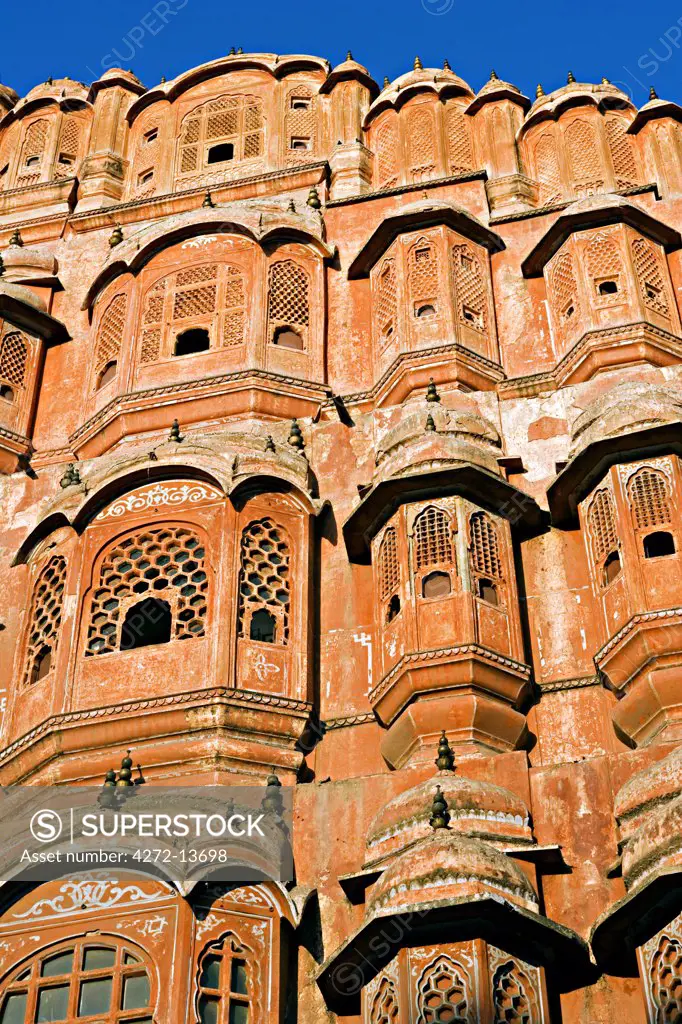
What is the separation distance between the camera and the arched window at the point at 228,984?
45.2 feet

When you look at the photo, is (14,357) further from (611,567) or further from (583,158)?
(611,567)

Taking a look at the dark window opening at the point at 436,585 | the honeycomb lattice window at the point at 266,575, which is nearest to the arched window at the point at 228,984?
the honeycomb lattice window at the point at 266,575

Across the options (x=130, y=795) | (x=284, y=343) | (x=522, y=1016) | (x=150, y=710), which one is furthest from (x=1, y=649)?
(x=522, y=1016)

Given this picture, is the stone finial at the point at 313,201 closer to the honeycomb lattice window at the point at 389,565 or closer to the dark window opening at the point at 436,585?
the honeycomb lattice window at the point at 389,565

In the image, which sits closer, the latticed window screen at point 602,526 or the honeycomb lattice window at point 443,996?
the honeycomb lattice window at point 443,996

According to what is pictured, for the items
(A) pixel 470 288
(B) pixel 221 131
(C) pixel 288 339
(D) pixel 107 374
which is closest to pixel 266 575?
(C) pixel 288 339

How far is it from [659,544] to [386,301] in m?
5.88

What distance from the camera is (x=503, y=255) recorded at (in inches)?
851

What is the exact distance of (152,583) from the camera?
57.2ft

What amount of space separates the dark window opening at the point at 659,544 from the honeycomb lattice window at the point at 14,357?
8755 millimetres

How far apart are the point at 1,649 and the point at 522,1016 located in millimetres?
7600

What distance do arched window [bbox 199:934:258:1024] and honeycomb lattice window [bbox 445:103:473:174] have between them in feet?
41.1

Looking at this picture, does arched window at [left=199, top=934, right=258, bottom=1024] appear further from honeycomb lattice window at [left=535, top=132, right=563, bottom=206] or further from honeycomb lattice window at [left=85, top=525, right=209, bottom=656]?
honeycomb lattice window at [left=535, top=132, right=563, bottom=206]

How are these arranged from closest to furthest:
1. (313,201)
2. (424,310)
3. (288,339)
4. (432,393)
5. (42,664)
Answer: (42,664)
(432,393)
(424,310)
(288,339)
(313,201)
